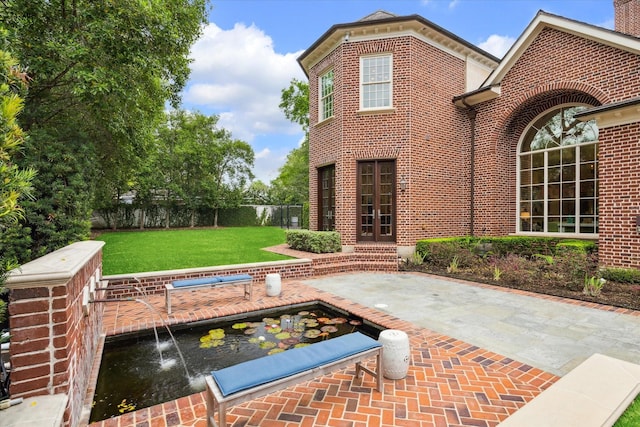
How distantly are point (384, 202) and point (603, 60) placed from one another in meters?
6.59

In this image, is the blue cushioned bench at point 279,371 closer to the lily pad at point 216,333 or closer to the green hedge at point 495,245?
the lily pad at point 216,333

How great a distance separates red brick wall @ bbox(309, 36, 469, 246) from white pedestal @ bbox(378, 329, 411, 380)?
6971 mm

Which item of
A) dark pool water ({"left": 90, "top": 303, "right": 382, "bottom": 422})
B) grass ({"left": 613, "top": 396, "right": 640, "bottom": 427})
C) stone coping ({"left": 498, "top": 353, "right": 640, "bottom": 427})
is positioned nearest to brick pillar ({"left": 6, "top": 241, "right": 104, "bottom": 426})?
dark pool water ({"left": 90, "top": 303, "right": 382, "bottom": 422})

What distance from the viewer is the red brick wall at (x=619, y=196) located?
681 cm

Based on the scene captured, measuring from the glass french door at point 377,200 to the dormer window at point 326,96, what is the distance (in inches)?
99.9

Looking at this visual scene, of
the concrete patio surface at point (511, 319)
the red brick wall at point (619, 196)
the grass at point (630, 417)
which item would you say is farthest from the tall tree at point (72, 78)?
the red brick wall at point (619, 196)

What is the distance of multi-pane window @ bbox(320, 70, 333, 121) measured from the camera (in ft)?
36.9

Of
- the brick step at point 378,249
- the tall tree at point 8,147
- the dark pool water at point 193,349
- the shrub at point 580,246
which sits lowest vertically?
the dark pool water at point 193,349

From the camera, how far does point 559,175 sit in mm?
9289

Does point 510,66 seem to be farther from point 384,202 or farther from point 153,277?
point 153,277

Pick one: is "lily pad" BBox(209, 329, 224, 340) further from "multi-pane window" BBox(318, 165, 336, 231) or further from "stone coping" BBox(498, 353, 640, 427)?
"multi-pane window" BBox(318, 165, 336, 231)

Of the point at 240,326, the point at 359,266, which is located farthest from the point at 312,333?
the point at 359,266

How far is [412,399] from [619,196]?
758cm

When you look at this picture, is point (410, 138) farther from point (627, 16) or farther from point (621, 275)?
point (627, 16)
